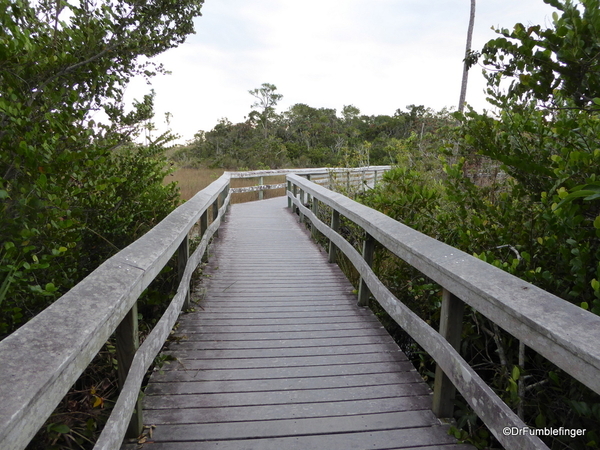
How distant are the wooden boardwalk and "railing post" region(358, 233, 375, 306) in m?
0.11

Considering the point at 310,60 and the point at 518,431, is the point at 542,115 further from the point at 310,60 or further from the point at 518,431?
the point at 310,60

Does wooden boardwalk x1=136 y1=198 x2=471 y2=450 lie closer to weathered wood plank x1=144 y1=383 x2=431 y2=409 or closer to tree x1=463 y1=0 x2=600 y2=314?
weathered wood plank x1=144 y1=383 x2=431 y2=409

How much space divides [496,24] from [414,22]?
24.1 m

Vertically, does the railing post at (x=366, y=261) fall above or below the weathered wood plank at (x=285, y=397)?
above

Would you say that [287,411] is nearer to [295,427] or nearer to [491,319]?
[295,427]

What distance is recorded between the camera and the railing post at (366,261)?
140 inches

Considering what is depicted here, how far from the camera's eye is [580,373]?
109 cm

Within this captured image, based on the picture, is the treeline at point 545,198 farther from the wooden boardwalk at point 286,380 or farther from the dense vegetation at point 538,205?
the wooden boardwalk at point 286,380

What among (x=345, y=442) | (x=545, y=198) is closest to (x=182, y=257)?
(x=345, y=442)

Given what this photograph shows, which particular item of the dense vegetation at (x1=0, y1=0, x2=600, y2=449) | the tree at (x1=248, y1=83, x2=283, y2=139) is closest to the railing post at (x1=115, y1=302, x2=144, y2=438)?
the dense vegetation at (x1=0, y1=0, x2=600, y2=449)

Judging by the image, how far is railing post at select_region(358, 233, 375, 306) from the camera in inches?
140

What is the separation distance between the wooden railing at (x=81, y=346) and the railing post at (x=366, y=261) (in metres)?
1.80

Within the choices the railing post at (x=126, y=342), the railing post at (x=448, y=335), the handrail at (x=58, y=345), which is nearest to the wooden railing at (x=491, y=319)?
the railing post at (x=448, y=335)

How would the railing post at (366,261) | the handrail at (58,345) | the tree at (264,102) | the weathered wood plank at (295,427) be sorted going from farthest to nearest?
the tree at (264,102), the railing post at (366,261), the weathered wood plank at (295,427), the handrail at (58,345)
